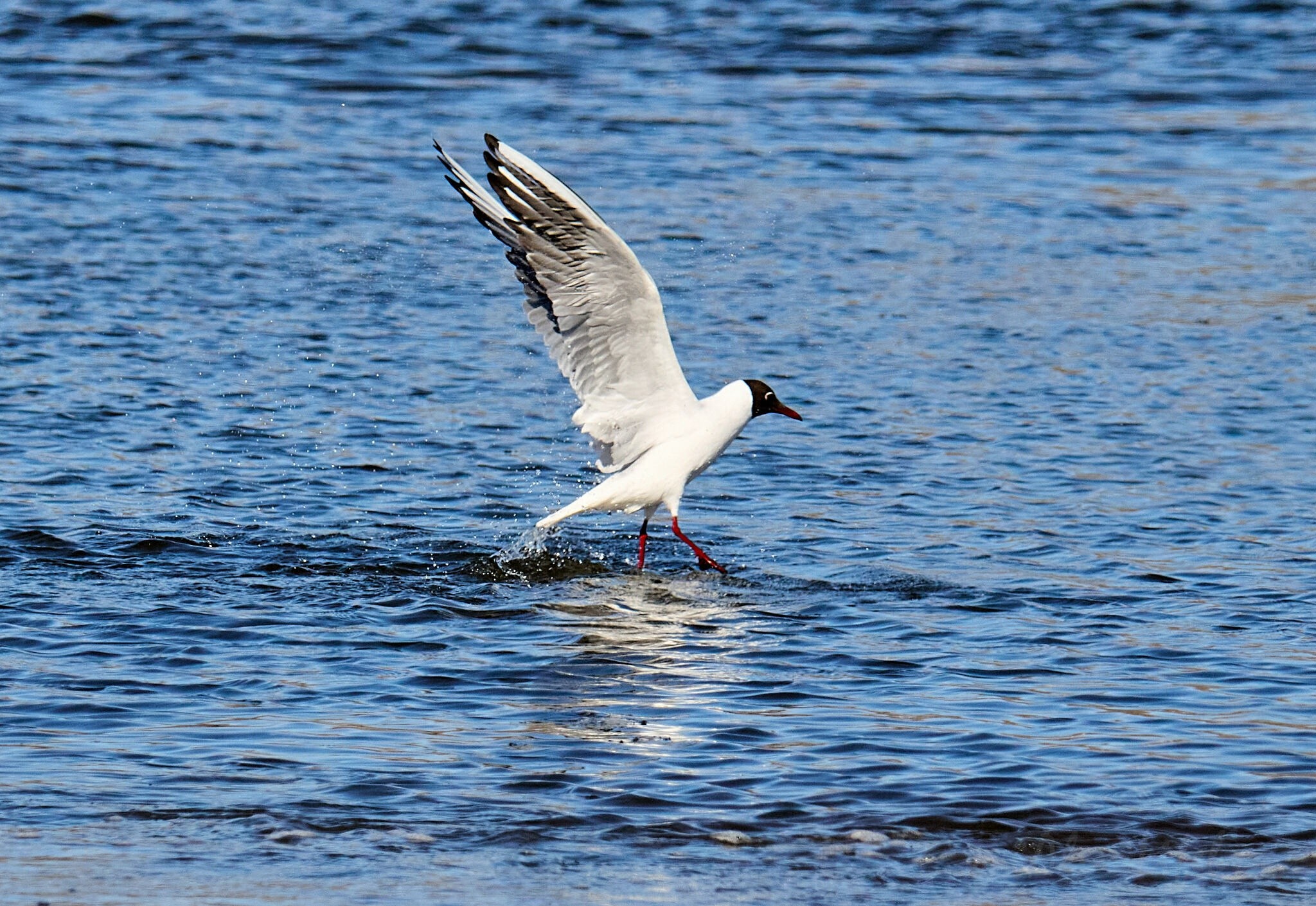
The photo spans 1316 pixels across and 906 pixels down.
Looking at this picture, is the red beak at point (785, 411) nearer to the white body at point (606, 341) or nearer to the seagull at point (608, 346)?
the seagull at point (608, 346)

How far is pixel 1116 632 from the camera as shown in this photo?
27.8 ft

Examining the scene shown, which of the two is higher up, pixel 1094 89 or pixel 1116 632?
→ pixel 1094 89

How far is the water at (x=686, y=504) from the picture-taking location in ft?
20.7

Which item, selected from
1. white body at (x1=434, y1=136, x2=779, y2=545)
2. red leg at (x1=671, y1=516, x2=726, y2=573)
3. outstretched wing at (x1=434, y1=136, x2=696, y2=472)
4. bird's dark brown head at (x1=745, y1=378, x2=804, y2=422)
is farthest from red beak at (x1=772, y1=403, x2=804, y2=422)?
red leg at (x1=671, y1=516, x2=726, y2=573)

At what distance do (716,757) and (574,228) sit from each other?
289cm

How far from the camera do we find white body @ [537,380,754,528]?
9.87m

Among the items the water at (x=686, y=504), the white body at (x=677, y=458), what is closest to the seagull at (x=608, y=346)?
the white body at (x=677, y=458)

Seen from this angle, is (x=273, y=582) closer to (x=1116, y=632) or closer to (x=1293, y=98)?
(x=1116, y=632)

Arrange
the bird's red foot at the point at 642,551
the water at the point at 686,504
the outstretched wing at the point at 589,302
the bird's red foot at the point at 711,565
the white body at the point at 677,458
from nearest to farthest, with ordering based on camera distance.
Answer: the water at the point at 686,504 < the outstretched wing at the point at 589,302 < the bird's red foot at the point at 711,565 < the white body at the point at 677,458 < the bird's red foot at the point at 642,551

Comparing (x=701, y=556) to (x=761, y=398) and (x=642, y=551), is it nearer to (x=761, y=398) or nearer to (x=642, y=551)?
(x=642, y=551)

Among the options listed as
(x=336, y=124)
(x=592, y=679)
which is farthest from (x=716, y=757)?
(x=336, y=124)

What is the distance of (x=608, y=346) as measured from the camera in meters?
9.59

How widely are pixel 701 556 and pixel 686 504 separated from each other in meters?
1.36

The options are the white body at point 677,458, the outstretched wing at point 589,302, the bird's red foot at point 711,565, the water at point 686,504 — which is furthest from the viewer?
the white body at point 677,458
